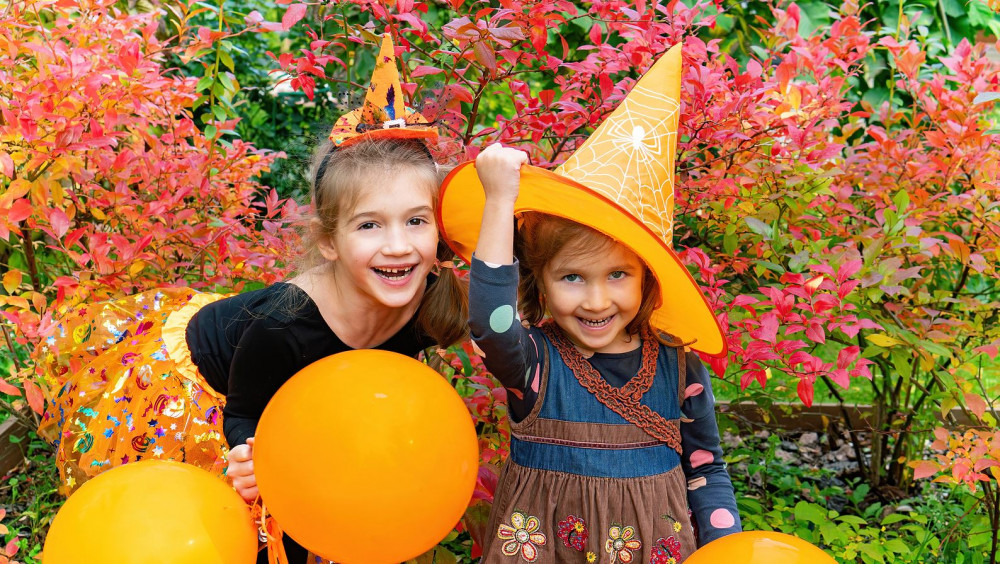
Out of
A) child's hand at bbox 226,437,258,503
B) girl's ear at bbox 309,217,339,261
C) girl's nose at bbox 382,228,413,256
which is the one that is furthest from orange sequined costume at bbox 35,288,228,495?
girl's nose at bbox 382,228,413,256

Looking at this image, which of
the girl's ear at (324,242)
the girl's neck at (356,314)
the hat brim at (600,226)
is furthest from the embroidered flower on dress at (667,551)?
the girl's ear at (324,242)

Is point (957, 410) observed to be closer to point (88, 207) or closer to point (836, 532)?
point (836, 532)

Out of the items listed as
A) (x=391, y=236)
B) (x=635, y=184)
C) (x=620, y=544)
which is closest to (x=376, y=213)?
(x=391, y=236)

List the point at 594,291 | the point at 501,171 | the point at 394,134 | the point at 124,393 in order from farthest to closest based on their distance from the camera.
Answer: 1. the point at 124,393
2. the point at 394,134
3. the point at 594,291
4. the point at 501,171

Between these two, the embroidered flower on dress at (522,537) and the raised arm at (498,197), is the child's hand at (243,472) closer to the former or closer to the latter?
the embroidered flower on dress at (522,537)

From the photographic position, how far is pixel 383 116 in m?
2.18

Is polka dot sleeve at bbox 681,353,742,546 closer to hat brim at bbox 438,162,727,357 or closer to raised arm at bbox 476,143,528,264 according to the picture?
hat brim at bbox 438,162,727,357

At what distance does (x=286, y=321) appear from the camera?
2.30m

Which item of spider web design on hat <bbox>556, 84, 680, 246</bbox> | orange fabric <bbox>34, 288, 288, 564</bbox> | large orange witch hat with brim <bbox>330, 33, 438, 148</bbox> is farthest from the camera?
orange fabric <bbox>34, 288, 288, 564</bbox>

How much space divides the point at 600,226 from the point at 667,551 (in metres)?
0.73

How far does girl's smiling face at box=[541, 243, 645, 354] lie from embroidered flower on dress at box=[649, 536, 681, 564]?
1.47 feet

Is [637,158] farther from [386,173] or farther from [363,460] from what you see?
[363,460]

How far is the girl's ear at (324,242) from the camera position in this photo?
2.27m

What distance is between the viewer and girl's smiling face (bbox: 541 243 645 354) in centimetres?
189
